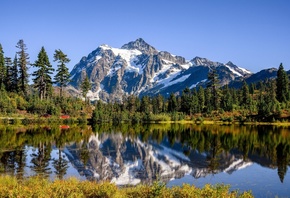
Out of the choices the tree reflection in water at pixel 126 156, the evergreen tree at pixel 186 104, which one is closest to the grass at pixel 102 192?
the tree reflection in water at pixel 126 156

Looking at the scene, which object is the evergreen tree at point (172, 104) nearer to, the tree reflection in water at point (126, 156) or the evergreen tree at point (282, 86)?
the evergreen tree at point (282, 86)

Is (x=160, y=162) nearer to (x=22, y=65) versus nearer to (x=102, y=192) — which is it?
(x=102, y=192)

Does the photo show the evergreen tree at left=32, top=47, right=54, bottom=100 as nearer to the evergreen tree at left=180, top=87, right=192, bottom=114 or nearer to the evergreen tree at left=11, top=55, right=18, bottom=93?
the evergreen tree at left=11, top=55, right=18, bottom=93

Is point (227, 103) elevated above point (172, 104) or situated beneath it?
situated beneath

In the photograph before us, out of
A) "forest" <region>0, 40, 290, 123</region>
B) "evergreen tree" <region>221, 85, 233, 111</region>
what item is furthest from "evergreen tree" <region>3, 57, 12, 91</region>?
"evergreen tree" <region>221, 85, 233, 111</region>

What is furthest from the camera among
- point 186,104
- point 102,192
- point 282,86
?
point 186,104

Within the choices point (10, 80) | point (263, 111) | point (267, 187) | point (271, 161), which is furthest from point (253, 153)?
point (10, 80)

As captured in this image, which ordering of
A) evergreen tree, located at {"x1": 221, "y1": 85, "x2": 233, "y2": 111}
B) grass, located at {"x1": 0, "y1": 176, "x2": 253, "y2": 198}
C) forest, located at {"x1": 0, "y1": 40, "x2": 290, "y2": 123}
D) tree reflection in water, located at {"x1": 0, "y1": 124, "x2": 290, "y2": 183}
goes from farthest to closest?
evergreen tree, located at {"x1": 221, "y1": 85, "x2": 233, "y2": 111} < forest, located at {"x1": 0, "y1": 40, "x2": 290, "y2": 123} < tree reflection in water, located at {"x1": 0, "y1": 124, "x2": 290, "y2": 183} < grass, located at {"x1": 0, "y1": 176, "x2": 253, "y2": 198}

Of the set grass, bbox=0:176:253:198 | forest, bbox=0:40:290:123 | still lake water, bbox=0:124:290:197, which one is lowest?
still lake water, bbox=0:124:290:197

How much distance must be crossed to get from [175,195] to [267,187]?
43.4ft

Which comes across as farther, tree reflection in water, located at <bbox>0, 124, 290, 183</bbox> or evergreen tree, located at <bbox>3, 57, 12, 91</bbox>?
evergreen tree, located at <bbox>3, 57, 12, 91</bbox>

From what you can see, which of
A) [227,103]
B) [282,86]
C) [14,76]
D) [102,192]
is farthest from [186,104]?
[102,192]

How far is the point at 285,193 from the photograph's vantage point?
24.9 m

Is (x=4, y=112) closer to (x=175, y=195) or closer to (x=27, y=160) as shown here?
(x=27, y=160)
